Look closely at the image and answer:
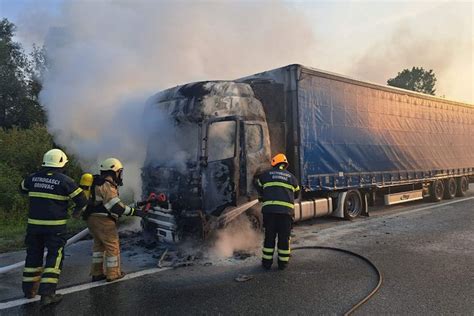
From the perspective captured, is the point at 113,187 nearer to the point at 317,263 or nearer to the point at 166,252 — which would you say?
the point at 166,252

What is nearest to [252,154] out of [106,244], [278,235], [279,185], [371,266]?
[279,185]

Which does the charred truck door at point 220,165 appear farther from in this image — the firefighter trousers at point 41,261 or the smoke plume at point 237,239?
the firefighter trousers at point 41,261

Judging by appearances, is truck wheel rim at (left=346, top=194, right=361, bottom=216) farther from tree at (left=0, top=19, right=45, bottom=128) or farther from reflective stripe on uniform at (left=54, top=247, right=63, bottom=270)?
tree at (left=0, top=19, right=45, bottom=128)

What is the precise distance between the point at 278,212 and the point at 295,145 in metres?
2.72

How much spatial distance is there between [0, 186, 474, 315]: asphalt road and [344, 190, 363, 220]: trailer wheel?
87.9 inches

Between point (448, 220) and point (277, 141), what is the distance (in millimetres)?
4803

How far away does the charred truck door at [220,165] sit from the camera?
6258 millimetres

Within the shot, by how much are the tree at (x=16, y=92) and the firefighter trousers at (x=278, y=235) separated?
16.9 m

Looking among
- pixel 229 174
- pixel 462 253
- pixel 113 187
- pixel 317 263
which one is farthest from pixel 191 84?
pixel 462 253

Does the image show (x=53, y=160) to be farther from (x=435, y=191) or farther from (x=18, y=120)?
(x=18, y=120)

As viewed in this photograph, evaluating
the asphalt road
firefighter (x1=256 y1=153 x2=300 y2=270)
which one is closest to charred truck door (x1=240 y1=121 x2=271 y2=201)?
firefighter (x1=256 y1=153 x2=300 y2=270)

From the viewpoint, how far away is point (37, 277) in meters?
4.49

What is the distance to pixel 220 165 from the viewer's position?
6383 mm

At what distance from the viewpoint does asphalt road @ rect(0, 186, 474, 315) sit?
4117mm
